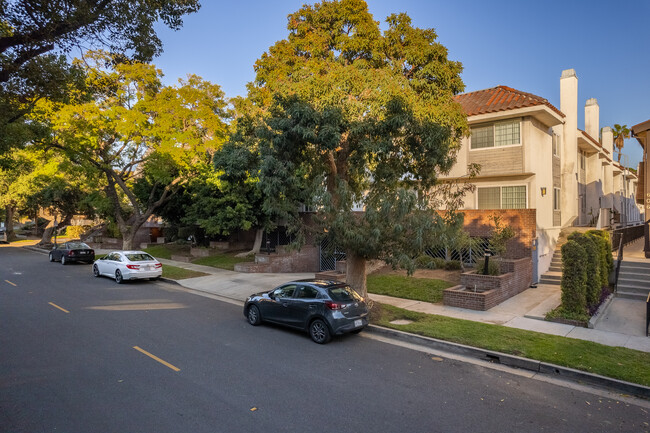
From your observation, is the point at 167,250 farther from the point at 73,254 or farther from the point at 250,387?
the point at 250,387

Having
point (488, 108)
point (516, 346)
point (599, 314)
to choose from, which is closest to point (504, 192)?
point (488, 108)

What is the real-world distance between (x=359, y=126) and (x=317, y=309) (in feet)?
16.4

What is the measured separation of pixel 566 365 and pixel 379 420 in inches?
172

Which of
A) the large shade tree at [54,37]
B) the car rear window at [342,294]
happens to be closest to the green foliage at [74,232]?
the large shade tree at [54,37]

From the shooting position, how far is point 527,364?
766cm

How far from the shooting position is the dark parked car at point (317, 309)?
9039 millimetres

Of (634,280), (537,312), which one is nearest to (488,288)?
(537,312)

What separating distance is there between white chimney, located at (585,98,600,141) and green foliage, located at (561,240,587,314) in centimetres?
2119

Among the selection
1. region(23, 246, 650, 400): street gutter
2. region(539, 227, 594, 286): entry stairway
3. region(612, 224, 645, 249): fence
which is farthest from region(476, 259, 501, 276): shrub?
region(612, 224, 645, 249): fence

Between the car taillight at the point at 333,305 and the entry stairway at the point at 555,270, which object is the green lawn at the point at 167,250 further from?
the entry stairway at the point at 555,270

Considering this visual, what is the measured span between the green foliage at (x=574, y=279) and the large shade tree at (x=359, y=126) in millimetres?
3402

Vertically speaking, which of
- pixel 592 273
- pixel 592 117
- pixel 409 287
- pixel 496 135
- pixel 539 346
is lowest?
pixel 539 346

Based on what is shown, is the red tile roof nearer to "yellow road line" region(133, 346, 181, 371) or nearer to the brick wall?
the brick wall

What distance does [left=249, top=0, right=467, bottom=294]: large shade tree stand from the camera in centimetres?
1005
